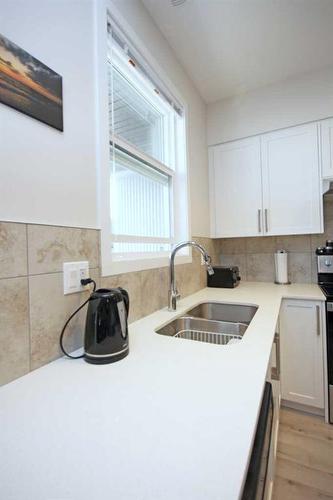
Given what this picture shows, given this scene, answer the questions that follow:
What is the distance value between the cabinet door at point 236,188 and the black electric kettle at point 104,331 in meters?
1.70

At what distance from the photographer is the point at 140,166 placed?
59.6 inches

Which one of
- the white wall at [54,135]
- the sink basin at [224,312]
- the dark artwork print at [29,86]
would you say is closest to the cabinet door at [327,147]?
the sink basin at [224,312]

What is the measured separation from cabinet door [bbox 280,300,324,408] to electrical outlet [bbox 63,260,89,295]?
139 centimetres

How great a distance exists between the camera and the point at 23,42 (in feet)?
2.39

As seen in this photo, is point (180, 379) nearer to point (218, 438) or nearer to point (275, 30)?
point (218, 438)

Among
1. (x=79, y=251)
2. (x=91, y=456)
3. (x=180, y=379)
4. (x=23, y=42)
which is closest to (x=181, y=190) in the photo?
(x=79, y=251)

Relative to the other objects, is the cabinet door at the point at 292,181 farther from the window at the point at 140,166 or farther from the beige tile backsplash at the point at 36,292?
the beige tile backsplash at the point at 36,292

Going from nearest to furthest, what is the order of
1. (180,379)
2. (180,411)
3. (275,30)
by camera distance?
1. (180,411)
2. (180,379)
3. (275,30)

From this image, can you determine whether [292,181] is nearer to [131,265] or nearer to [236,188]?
[236,188]

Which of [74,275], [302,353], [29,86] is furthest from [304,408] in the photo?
[29,86]

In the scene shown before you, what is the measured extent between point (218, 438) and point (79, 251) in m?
0.72

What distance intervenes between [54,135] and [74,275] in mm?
496

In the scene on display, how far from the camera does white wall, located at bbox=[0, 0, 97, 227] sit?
2.27 ft

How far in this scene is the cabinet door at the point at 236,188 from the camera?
2.14 meters
